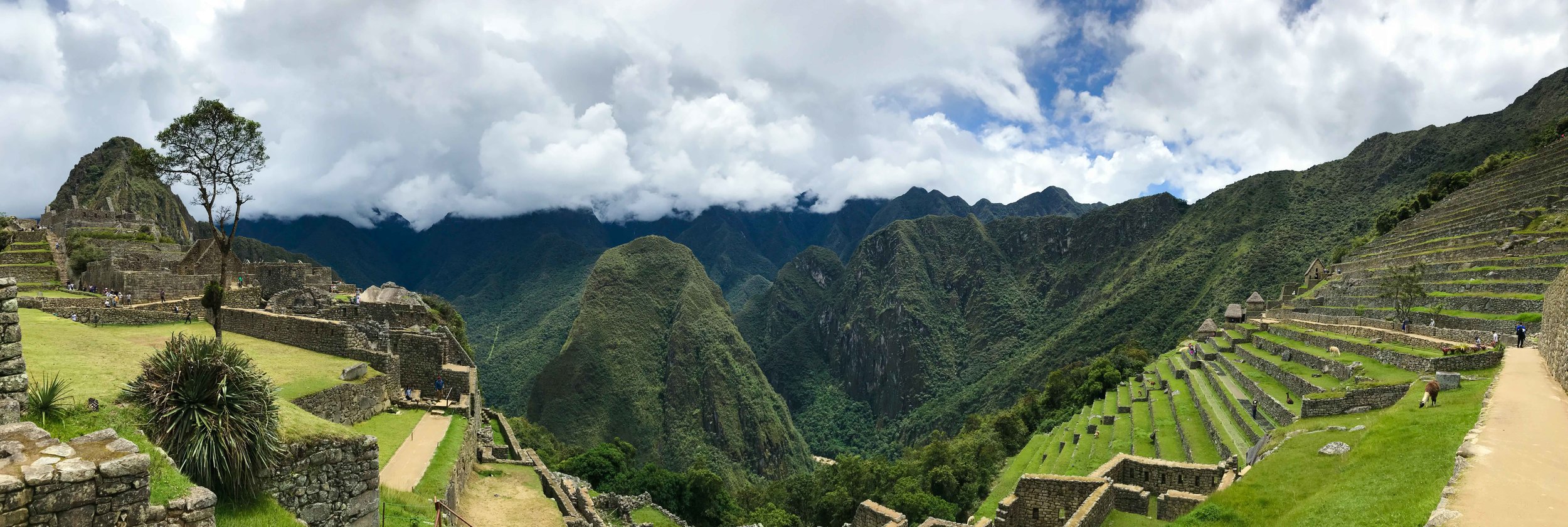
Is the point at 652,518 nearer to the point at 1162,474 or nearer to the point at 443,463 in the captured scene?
the point at 443,463

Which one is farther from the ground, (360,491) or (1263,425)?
(360,491)

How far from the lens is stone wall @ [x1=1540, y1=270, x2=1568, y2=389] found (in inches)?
515

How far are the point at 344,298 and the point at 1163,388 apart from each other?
39054 mm

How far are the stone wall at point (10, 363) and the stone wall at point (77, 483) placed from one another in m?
0.63

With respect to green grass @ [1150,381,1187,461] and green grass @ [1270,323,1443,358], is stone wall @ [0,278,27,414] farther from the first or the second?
green grass @ [1270,323,1443,358]

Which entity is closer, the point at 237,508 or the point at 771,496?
the point at 237,508

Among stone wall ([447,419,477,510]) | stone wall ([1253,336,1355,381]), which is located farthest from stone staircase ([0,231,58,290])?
stone wall ([1253,336,1355,381])

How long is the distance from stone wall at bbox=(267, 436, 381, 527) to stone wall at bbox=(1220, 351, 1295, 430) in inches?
762

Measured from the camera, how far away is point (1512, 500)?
295 inches

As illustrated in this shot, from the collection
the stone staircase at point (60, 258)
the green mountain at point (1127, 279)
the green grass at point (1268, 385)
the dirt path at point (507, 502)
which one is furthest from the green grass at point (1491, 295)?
the stone staircase at point (60, 258)

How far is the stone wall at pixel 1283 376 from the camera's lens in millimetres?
18359

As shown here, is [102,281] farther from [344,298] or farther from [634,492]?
[634,492]

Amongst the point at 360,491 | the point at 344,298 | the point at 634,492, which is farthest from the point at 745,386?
the point at 360,491

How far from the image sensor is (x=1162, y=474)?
48.0 feet
